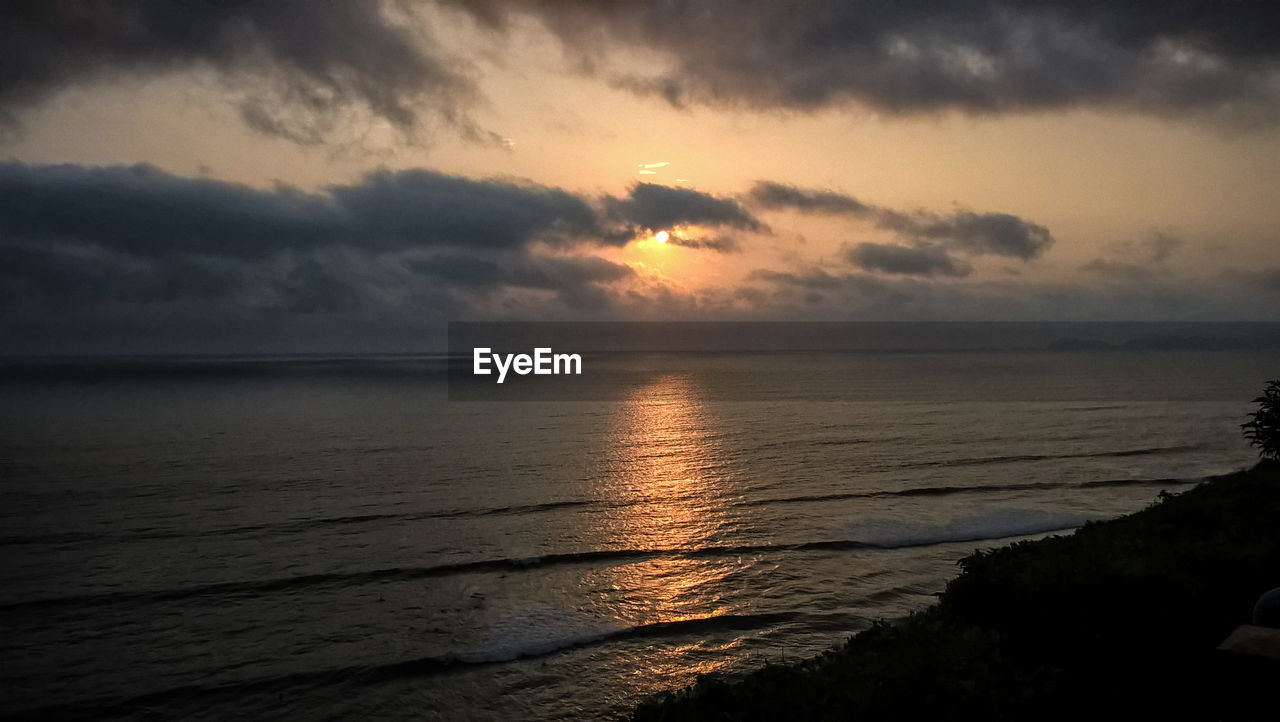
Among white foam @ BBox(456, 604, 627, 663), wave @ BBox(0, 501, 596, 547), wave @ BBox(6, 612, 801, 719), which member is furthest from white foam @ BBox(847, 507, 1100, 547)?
wave @ BBox(0, 501, 596, 547)

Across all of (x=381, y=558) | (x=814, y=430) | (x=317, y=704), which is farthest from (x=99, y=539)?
(x=814, y=430)

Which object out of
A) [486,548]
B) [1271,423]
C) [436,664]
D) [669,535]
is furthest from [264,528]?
[1271,423]

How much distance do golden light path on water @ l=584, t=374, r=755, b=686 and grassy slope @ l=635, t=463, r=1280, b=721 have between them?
6.57 metres

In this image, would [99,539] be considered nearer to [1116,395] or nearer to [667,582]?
[667,582]

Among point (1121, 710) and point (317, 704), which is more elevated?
point (1121, 710)

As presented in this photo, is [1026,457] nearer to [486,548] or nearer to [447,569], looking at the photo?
[486,548]

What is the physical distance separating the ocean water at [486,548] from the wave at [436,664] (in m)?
0.08

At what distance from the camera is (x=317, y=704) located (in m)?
17.6

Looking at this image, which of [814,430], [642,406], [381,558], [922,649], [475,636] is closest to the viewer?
[922,649]

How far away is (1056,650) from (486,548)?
2294 cm

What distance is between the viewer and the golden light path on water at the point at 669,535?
66.2ft

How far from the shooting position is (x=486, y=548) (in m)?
30.6

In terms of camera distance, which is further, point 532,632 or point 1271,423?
point 1271,423

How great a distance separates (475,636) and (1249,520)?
20129mm
